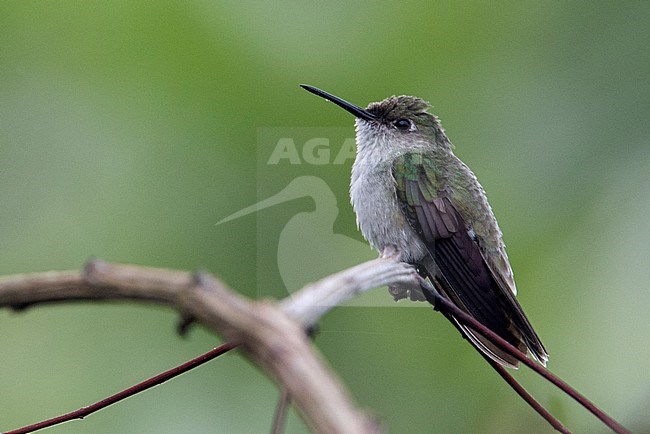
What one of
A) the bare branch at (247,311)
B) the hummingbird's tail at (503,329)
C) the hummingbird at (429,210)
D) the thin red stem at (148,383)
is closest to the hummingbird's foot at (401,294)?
the hummingbird at (429,210)

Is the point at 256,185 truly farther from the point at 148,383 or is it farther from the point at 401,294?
the point at 148,383

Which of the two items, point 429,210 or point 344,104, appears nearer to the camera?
point 429,210

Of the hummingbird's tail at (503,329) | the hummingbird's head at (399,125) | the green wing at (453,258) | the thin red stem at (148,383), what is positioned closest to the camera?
the thin red stem at (148,383)

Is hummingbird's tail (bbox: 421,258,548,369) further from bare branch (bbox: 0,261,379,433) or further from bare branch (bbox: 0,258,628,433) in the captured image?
bare branch (bbox: 0,261,379,433)

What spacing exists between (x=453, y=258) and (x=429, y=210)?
249 mm

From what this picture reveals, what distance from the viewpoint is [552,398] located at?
2211 millimetres

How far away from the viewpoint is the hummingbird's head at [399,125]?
3.43 m

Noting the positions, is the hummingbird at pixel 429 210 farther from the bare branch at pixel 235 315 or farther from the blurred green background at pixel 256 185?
the bare branch at pixel 235 315

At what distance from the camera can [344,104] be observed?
128 inches

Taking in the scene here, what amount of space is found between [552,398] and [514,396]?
0.56 meters

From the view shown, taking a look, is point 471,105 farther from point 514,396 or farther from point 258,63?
point 514,396

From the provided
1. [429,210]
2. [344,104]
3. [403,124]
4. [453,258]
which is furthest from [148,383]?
[403,124]

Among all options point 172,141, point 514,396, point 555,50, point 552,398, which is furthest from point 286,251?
point 555,50

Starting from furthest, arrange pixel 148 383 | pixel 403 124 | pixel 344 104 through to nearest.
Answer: pixel 403 124 < pixel 344 104 < pixel 148 383
